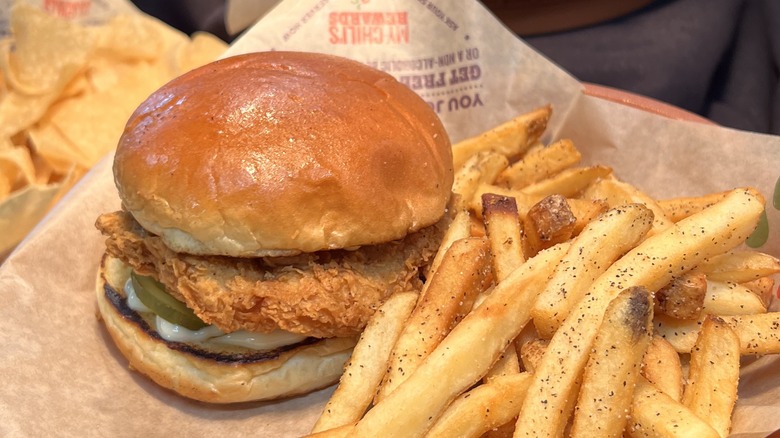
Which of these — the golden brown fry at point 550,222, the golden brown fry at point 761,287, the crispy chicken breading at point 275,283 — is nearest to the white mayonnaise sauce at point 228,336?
the crispy chicken breading at point 275,283

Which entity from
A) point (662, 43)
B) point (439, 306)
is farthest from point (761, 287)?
point (662, 43)

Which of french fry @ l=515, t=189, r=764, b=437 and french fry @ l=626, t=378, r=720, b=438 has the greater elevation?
french fry @ l=515, t=189, r=764, b=437

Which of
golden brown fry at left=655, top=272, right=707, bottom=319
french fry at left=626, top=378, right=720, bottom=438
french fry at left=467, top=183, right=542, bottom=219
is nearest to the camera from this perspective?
french fry at left=626, top=378, right=720, bottom=438

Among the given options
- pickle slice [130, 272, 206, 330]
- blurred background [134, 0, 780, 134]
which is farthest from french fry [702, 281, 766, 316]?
blurred background [134, 0, 780, 134]

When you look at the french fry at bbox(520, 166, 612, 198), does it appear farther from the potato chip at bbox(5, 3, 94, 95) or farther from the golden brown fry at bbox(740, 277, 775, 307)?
the potato chip at bbox(5, 3, 94, 95)

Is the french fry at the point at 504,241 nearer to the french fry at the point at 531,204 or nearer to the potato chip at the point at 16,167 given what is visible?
the french fry at the point at 531,204
